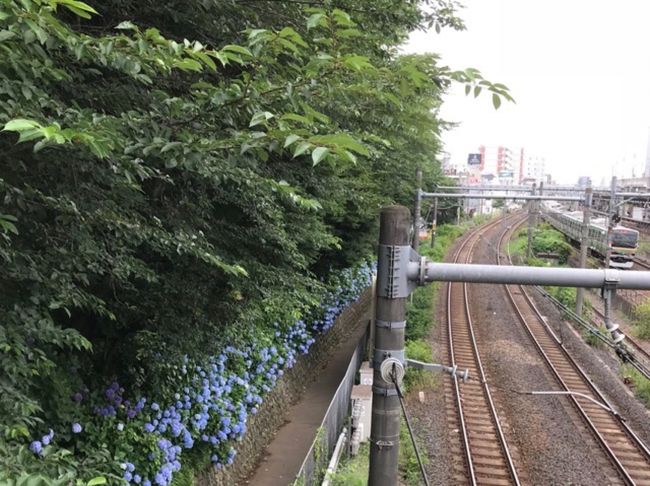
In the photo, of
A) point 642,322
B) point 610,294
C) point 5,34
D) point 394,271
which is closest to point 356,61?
point 5,34

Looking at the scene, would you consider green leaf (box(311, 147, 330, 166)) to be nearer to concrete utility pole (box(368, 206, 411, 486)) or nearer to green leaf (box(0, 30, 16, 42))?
green leaf (box(0, 30, 16, 42))

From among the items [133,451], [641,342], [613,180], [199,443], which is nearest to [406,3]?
[133,451]

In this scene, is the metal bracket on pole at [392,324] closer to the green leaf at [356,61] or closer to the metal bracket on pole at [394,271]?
the metal bracket on pole at [394,271]

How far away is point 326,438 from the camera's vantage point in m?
9.97

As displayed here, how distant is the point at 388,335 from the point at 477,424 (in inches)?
401

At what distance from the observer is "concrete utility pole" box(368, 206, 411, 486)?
3.84 metres

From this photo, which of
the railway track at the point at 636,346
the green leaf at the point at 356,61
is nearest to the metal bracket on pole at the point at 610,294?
the green leaf at the point at 356,61

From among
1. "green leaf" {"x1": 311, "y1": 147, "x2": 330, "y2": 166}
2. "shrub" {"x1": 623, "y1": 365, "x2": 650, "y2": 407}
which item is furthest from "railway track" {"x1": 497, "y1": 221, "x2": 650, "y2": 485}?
"green leaf" {"x1": 311, "y1": 147, "x2": 330, "y2": 166}

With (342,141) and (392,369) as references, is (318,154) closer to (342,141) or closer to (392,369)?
(342,141)

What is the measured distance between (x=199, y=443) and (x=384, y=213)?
5701 mm

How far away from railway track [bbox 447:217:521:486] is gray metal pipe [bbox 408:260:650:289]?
2.74 metres

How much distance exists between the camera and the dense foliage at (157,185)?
2646 millimetres

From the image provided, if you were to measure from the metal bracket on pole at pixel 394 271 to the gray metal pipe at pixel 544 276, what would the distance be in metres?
0.17

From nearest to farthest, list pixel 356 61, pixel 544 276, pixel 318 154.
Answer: pixel 318 154 → pixel 356 61 → pixel 544 276
